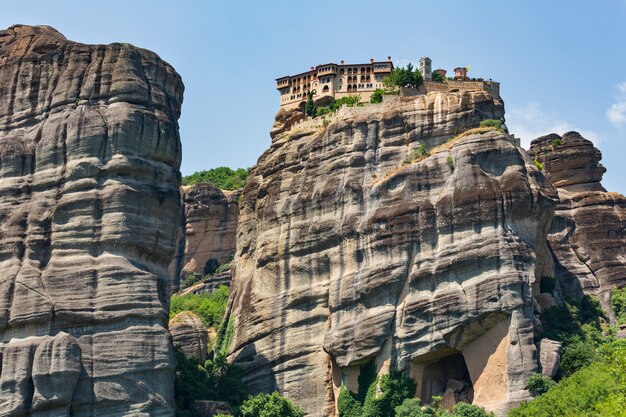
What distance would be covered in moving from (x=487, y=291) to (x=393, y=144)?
1114 cm

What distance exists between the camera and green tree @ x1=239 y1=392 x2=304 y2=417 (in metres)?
64.2

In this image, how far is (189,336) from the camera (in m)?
70.8

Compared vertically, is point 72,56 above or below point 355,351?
above

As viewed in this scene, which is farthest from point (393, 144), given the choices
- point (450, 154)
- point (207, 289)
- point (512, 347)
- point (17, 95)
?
point (207, 289)

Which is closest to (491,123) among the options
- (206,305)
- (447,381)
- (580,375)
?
(447,381)

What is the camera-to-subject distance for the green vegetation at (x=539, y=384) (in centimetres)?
6279

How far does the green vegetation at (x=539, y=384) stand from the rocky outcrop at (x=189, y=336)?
17412 millimetres

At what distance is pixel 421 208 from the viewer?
2694 inches

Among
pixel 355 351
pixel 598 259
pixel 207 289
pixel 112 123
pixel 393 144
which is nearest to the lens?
pixel 112 123

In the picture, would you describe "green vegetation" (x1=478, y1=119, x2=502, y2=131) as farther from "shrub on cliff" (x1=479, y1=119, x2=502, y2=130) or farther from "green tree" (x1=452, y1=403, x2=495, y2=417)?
"green tree" (x1=452, y1=403, x2=495, y2=417)

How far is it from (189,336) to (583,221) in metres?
26.1

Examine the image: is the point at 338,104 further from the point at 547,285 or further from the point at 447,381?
the point at 447,381

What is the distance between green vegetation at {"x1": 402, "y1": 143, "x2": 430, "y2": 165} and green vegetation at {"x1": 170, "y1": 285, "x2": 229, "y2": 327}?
1884 centimetres

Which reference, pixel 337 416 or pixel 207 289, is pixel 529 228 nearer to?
pixel 337 416
